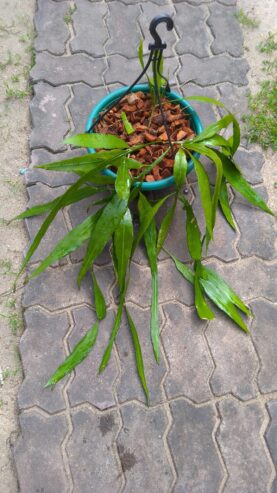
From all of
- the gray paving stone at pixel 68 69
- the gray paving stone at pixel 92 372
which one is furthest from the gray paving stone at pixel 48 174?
the gray paving stone at pixel 92 372

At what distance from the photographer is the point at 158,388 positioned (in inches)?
78.2

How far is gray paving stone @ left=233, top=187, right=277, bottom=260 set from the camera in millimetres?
2244

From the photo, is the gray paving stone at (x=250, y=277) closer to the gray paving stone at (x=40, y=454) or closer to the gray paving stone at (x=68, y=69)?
the gray paving stone at (x=40, y=454)

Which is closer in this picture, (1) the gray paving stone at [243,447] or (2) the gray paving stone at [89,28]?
(1) the gray paving stone at [243,447]

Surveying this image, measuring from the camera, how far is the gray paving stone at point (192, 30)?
2.70m

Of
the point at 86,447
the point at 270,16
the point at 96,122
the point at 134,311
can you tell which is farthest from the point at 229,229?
the point at 270,16

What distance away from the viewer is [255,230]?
2.29 m

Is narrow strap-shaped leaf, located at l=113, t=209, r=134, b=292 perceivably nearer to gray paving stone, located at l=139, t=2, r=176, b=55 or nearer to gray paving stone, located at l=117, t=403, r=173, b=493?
gray paving stone, located at l=117, t=403, r=173, b=493

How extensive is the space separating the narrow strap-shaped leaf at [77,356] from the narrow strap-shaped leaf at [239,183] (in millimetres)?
849

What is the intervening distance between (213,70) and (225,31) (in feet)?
0.96

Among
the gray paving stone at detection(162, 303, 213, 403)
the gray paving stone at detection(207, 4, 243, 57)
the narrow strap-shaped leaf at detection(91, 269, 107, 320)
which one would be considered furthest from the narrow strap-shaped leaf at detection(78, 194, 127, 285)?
the gray paving stone at detection(207, 4, 243, 57)

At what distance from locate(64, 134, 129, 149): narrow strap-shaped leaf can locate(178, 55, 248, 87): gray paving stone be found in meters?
0.92

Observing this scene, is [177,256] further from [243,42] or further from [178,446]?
[243,42]

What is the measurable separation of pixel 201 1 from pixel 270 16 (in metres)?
0.41
